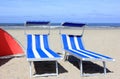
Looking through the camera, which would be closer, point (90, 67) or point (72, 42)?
point (90, 67)

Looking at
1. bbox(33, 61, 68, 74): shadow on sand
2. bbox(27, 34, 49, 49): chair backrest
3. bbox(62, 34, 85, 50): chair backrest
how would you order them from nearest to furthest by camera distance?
bbox(33, 61, 68, 74): shadow on sand
bbox(27, 34, 49, 49): chair backrest
bbox(62, 34, 85, 50): chair backrest

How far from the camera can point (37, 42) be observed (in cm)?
817

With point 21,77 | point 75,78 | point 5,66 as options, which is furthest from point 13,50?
point 75,78

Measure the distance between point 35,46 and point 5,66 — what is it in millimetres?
1036

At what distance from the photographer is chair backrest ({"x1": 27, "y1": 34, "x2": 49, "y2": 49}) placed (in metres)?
7.98

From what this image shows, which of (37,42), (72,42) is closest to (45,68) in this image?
(37,42)

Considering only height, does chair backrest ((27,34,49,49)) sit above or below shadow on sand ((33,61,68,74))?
above

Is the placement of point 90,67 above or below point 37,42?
below

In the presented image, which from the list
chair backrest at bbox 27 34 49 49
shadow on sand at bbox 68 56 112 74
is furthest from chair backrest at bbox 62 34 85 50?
chair backrest at bbox 27 34 49 49

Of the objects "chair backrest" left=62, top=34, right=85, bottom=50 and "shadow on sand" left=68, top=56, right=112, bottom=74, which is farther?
"chair backrest" left=62, top=34, right=85, bottom=50

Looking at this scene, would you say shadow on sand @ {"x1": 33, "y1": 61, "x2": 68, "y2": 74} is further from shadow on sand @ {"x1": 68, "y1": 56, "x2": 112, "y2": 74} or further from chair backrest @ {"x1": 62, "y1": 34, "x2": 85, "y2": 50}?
chair backrest @ {"x1": 62, "y1": 34, "x2": 85, "y2": 50}

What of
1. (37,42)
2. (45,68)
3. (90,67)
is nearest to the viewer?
(45,68)

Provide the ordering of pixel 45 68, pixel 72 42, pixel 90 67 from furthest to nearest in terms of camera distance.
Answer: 1. pixel 72 42
2. pixel 90 67
3. pixel 45 68

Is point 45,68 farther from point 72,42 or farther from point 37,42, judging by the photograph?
point 72,42
